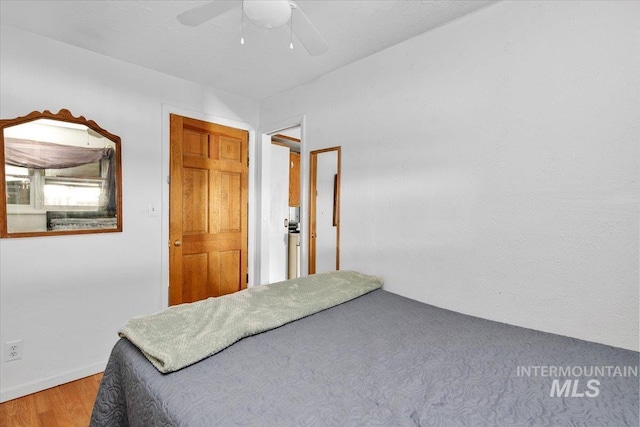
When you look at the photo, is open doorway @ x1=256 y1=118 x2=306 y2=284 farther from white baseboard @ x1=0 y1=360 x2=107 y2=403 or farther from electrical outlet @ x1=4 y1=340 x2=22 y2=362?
electrical outlet @ x1=4 y1=340 x2=22 y2=362

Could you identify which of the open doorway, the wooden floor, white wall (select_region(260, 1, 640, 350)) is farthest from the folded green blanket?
the open doorway

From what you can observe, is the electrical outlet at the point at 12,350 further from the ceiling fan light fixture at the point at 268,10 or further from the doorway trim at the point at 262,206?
the ceiling fan light fixture at the point at 268,10

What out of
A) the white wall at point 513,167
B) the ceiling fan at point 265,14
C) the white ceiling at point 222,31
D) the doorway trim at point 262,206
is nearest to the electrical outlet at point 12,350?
the doorway trim at point 262,206

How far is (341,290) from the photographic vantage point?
1.89m

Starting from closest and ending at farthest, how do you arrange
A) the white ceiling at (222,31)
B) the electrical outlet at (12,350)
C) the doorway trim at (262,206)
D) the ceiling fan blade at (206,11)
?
the ceiling fan blade at (206,11), the white ceiling at (222,31), the electrical outlet at (12,350), the doorway trim at (262,206)

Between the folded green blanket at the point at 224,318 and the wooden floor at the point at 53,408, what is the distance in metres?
1.13

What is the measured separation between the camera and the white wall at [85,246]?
6.51ft

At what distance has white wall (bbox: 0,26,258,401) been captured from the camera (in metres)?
1.98

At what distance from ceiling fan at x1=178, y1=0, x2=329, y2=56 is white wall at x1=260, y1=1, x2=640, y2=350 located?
85cm

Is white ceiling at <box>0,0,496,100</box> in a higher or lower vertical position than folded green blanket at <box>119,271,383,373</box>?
higher

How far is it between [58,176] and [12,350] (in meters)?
1.20

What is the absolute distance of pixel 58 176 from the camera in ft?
6.99

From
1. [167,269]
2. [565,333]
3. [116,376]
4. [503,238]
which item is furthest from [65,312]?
[565,333]

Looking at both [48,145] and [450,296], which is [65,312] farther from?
[450,296]
